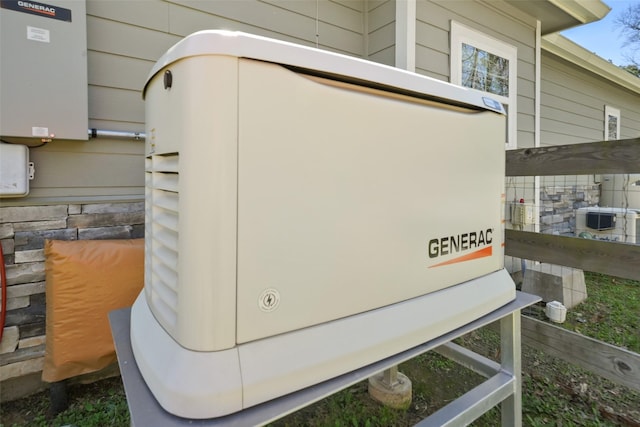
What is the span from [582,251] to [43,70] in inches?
101

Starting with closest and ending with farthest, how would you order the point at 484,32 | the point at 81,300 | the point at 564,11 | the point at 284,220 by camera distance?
1. the point at 284,220
2. the point at 81,300
3. the point at 484,32
4. the point at 564,11

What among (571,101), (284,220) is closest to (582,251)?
(284,220)

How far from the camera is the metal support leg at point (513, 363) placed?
1.07 metres

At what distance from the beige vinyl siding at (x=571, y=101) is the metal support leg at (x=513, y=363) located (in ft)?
15.1

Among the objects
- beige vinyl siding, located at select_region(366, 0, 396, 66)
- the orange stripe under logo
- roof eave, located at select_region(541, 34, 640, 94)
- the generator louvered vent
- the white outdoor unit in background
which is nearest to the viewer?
the generator louvered vent

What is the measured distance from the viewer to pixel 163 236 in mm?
725

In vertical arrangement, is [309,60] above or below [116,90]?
below

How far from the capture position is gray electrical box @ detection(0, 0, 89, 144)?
1432 mm

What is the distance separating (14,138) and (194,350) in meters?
1.58

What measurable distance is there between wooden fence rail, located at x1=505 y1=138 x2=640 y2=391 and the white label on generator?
2285mm

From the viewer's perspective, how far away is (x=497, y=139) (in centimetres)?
106

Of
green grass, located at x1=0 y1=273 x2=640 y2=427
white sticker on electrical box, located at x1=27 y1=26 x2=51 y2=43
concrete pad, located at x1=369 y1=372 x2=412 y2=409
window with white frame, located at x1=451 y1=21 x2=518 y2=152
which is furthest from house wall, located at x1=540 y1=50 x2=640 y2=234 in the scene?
white sticker on electrical box, located at x1=27 y1=26 x2=51 y2=43

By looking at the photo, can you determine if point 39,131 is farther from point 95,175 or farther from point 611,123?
point 611,123

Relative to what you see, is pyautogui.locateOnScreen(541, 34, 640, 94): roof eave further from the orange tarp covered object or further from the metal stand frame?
the orange tarp covered object
